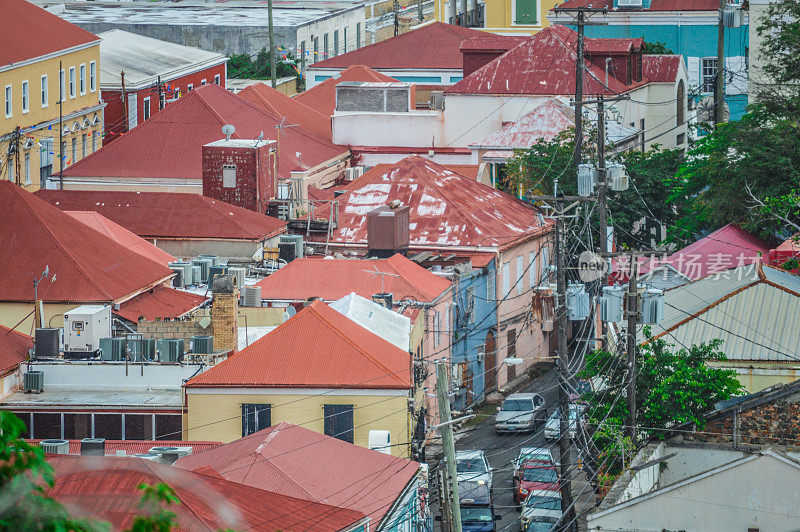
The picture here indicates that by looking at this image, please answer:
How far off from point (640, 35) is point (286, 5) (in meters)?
45.9

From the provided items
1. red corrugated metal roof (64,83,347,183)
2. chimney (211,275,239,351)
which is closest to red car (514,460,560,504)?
chimney (211,275,239,351)

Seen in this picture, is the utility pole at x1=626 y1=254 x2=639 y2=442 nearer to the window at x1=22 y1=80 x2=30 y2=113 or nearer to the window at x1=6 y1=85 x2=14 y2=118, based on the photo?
the window at x1=6 y1=85 x2=14 y2=118

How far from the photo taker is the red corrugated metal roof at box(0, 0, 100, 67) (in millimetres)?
68500

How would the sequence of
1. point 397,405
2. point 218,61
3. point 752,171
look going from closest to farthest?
point 397,405
point 752,171
point 218,61

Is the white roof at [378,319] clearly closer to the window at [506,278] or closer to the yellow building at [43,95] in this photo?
the window at [506,278]

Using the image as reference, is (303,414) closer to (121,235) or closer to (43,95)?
(121,235)

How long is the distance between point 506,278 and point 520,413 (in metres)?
8.52

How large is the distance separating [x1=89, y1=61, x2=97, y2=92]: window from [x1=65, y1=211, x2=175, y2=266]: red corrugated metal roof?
30.1 meters

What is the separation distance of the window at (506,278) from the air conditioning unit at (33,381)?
57.2 feet

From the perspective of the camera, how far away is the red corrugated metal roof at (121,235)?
4531 centimetres

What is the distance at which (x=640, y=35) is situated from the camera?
7869cm

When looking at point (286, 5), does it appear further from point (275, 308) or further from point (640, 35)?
point (275, 308)

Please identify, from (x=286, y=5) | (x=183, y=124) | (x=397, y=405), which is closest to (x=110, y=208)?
(x=183, y=124)

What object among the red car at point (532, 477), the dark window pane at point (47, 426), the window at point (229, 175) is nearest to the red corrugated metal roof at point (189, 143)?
the window at point (229, 175)
